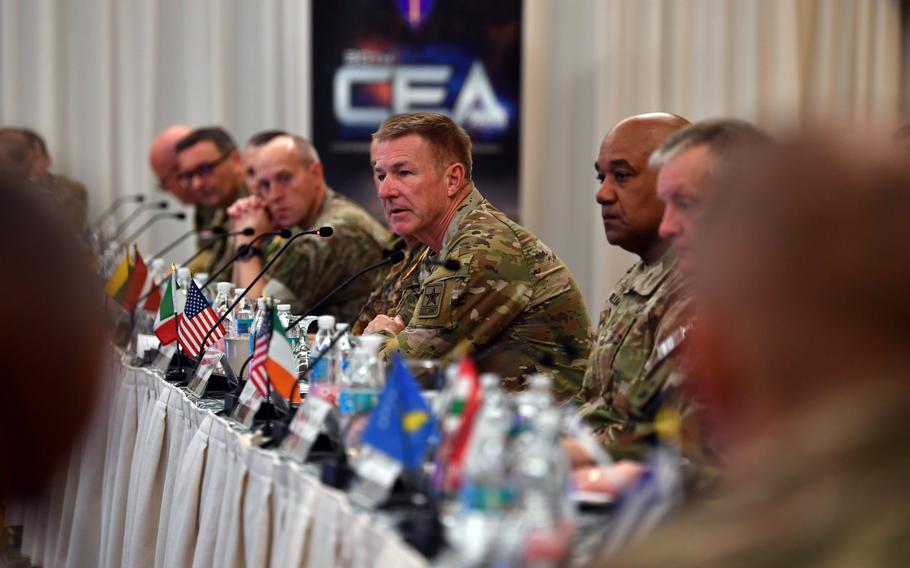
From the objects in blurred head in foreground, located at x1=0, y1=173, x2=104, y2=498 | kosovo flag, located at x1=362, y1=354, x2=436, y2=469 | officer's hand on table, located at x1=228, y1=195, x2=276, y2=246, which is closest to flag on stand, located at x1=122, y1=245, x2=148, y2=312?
officer's hand on table, located at x1=228, y1=195, x2=276, y2=246

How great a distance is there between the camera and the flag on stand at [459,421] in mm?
1730

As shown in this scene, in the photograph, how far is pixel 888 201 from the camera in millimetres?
1016

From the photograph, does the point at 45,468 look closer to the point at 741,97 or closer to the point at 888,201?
the point at 888,201

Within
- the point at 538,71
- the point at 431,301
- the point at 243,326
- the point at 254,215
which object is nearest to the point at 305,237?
the point at 254,215

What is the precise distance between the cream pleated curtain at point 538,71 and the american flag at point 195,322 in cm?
459

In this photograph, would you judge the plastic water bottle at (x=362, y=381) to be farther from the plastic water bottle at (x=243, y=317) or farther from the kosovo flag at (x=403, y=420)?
the plastic water bottle at (x=243, y=317)

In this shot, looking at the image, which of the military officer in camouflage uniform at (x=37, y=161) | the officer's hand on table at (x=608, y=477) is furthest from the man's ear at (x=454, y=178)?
the military officer in camouflage uniform at (x=37, y=161)

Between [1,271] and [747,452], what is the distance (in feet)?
2.06

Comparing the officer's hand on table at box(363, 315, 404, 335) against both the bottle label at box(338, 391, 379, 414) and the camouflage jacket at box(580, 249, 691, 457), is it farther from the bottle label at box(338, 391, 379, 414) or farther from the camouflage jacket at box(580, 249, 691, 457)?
the bottle label at box(338, 391, 379, 414)

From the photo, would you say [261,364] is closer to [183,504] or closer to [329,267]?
[183,504]

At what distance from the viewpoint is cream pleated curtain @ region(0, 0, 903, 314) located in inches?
→ 309

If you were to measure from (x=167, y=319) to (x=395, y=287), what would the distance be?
0.74 metres

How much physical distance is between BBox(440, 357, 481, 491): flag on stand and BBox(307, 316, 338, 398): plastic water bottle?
0.57 metres

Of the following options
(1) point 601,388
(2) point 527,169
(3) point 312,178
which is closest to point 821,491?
(1) point 601,388
